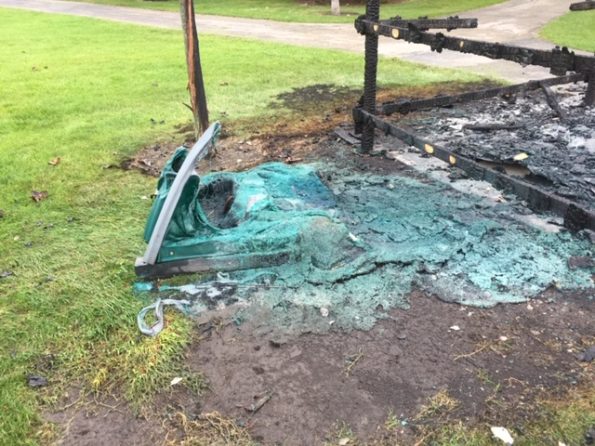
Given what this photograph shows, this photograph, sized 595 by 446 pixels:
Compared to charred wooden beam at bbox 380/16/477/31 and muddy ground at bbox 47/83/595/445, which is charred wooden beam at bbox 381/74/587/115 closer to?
charred wooden beam at bbox 380/16/477/31

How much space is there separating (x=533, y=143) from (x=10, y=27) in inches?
744

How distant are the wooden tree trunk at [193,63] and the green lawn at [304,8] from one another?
13719 mm

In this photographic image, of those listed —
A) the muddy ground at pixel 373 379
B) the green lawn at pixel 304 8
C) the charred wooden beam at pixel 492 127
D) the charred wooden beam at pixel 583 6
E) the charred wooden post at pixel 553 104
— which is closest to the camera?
the muddy ground at pixel 373 379

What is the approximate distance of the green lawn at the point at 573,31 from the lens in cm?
1195

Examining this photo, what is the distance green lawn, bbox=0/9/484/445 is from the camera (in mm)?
2793

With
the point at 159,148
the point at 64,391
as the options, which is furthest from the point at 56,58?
the point at 64,391

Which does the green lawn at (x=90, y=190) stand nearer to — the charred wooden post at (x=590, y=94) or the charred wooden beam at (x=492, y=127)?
the charred wooden post at (x=590, y=94)

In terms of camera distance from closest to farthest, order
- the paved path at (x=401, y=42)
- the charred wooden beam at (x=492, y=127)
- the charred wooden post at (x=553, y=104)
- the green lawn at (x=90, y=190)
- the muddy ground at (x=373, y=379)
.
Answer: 1. the muddy ground at (x=373, y=379)
2. the green lawn at (x=90, y=190)
3. the charred wooden beam at (x=492, y=127)
4. the charred wooden post at (x=553, y=104)
5. the paved path at (x=401, y=42)

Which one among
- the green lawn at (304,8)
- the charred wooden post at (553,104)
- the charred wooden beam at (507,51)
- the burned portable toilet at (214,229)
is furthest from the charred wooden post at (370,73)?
the green lawn at (304,8)

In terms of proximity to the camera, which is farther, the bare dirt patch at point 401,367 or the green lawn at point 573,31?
the green lawn at point 573,31

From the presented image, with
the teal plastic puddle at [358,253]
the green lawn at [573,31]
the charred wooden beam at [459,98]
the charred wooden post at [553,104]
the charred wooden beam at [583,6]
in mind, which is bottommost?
the teal plastic puddle at [358,253]

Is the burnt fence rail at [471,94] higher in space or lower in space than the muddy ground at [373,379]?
higher

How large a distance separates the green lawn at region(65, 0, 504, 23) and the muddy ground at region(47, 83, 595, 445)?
1686cm

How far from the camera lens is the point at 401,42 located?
1286cm
